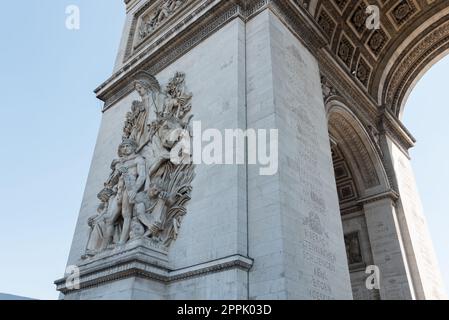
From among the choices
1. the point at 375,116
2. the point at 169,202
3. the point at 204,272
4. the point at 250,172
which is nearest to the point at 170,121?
the point at 169,202

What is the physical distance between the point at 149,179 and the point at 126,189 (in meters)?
0.54

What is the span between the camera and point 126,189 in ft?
26.7

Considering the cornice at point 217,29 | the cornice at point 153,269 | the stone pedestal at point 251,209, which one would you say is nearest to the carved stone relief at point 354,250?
the cornice at point 217,29

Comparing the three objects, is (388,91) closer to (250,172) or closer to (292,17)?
(292,17)

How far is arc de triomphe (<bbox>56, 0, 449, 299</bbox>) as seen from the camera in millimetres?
6438

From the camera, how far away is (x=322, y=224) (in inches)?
283

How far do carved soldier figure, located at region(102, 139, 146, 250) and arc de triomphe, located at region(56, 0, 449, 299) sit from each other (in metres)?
0.04
